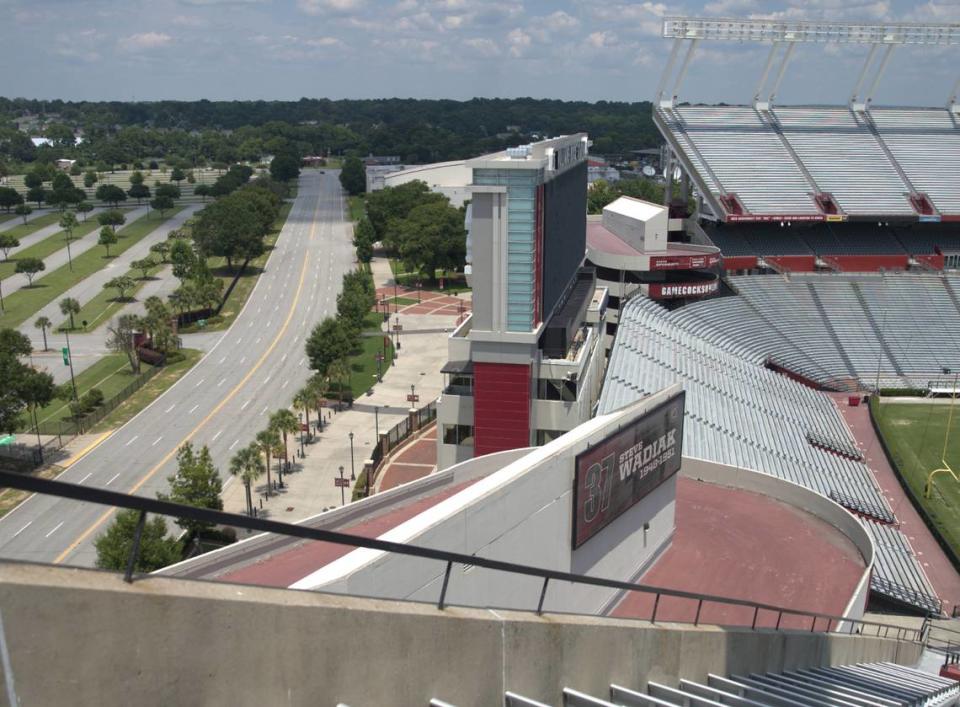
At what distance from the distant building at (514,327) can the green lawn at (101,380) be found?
2509 cm

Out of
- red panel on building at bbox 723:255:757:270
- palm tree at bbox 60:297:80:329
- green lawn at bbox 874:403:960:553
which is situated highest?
red panel on building at bbox 723:255:757:270

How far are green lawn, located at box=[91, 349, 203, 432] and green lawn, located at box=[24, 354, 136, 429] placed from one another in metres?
1.39

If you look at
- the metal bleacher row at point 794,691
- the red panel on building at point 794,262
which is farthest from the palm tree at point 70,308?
the metal bleacher row at point 794,691

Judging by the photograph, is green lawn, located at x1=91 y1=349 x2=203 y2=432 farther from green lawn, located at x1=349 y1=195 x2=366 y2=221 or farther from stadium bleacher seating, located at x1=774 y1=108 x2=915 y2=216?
green lawn, located at x1=349 y1=195 x2=366 y2=221

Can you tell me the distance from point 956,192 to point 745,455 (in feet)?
137

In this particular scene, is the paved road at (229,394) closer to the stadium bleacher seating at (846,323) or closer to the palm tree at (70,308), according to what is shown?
the palm tree at (70,308)

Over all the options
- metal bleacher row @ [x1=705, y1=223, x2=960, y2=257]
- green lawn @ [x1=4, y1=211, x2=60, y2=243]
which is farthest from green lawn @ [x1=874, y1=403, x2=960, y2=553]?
green lawn @ [x1=4, y1=211, x2=60, y2=243]

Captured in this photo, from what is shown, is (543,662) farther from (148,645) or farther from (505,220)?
(505,220)

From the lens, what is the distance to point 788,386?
50.8m

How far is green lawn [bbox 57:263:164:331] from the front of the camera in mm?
68000

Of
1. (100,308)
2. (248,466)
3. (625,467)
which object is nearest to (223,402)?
(248,466)

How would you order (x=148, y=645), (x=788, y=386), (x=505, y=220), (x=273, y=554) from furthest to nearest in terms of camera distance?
(x=788, y=386) < (x=505, y=220) < (x=273, y=554) < (x=148, y=645)

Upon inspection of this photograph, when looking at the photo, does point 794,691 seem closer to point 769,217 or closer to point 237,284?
point 769,217

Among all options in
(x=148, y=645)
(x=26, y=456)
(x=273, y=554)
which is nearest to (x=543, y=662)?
(x=148, y=645)
